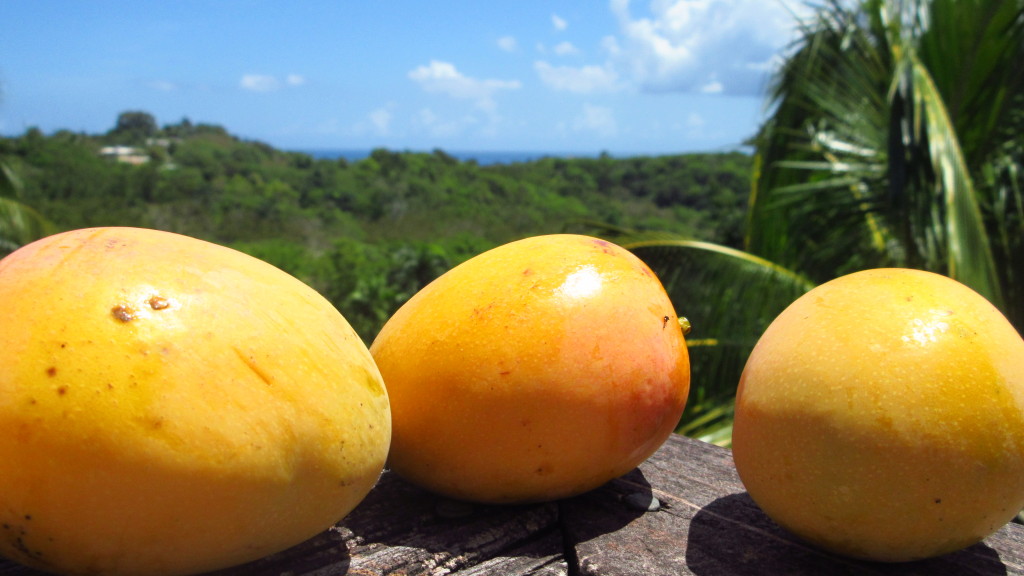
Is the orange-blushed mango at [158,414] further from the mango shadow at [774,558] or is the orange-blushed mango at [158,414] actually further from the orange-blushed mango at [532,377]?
the mango shadow at [774,558]

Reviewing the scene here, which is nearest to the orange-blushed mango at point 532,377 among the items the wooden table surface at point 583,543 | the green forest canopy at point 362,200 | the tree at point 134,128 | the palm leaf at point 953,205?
the wooden table surface at point 583,543

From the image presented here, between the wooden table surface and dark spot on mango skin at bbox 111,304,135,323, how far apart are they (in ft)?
1.62

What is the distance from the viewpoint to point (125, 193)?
92.3 ft

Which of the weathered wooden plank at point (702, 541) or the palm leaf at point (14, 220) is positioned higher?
the palm leaf at point (14, 220)

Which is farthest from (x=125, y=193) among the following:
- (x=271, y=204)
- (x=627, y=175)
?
(x=627, y=175)

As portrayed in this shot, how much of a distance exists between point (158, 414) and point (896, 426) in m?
1.19

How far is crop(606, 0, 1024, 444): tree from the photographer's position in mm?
5070

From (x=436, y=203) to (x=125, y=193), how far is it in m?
11.5

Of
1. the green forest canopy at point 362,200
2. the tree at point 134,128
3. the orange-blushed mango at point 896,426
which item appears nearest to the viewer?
the orange-blushed mango at point 896,426

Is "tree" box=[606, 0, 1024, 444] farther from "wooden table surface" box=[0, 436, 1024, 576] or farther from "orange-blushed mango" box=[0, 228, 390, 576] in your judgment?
"orange-blushed mango" box=[0, 228, 390, 576]

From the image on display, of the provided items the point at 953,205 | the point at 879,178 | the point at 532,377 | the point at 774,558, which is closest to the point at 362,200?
the point at 879,178

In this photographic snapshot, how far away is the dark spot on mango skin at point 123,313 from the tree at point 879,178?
447cm

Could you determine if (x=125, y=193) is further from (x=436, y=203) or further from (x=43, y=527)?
(x=43, y=527)

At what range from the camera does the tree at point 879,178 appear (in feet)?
16.6
